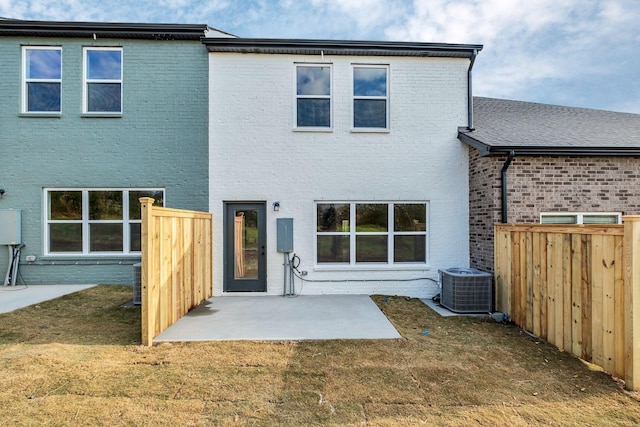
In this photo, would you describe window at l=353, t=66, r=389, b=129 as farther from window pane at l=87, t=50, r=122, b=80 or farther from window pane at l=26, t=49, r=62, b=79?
window pane at l=26, t=49, r=62, b=79

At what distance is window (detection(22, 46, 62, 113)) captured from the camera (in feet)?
26.2

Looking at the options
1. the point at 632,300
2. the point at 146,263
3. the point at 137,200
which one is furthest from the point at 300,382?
the point at 137,200

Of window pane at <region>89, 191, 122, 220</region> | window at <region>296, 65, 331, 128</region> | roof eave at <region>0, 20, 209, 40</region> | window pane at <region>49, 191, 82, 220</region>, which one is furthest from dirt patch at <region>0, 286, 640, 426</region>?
roof eave at <region>0, 20, 209, 40</region>

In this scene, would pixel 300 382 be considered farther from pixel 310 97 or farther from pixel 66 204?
pixel 66 204

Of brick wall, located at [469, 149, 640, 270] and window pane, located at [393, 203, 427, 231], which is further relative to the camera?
window pane, located at [393, 203, 427, 231]

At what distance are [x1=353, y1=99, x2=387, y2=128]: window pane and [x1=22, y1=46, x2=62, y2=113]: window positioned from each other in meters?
7.68

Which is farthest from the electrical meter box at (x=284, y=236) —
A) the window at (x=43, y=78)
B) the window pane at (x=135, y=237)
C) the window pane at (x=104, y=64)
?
the window at (x=43, y=78)

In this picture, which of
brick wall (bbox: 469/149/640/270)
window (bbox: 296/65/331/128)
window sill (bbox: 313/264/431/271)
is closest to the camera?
brick wall (bbox: 469/149/640/270)

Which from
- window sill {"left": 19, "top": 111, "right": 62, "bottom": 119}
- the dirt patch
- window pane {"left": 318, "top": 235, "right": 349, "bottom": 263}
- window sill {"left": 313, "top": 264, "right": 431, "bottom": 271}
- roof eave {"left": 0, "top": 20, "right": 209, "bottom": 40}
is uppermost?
roof eave {"left": 0, "top": 20, "right": 209, "bottom": 40}

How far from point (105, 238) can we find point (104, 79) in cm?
410

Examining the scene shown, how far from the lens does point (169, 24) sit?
7746mm

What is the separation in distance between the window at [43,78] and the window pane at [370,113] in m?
7.68

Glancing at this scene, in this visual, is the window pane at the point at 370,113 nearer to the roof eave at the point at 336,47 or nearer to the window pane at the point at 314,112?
the window pane at the point at 314,112

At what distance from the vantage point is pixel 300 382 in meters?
3.53
